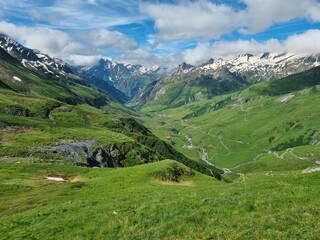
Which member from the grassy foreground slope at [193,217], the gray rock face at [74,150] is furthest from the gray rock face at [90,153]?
the grassy foreground slope at [193,217]

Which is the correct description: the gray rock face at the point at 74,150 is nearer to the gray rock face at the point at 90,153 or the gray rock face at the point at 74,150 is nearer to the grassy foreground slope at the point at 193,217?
the gray rock face at the point at 90,153

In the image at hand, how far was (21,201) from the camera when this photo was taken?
177ft

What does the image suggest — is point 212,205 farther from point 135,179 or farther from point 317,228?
point 135,179

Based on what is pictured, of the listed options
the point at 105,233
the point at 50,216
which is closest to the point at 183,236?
the point at 105,233

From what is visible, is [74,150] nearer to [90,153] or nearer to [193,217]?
[90,153]

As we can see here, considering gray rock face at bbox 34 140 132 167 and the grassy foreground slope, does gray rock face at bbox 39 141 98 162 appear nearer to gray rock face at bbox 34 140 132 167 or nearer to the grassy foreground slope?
gray rock face at bbox 34 140 132 167

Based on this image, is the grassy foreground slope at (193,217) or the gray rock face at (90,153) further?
the gray rock face at (90,153)

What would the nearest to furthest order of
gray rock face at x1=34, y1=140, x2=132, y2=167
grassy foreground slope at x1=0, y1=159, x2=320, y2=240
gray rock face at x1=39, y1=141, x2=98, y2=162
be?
grassy foreground slope at x1=0, y1=159, x2=320, y2=240 → gray rock face at x1=39, y1=141, x2=98, y2=162 → gray rock face at x1=34, y1=140, x2=132, y2=167

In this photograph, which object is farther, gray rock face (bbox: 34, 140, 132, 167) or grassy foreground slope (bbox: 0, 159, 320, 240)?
gray rock face (bbox: 34, 140, 132, 167)

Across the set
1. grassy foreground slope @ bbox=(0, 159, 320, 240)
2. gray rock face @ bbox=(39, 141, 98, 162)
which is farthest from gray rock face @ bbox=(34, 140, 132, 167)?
grassy foreground slope @ bbox=(0, 159, 320, 240)

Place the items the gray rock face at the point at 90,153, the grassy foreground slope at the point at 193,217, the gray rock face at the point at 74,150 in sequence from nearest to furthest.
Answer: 1. the grassy foreground slope at the point at 193,217
2. the gray rock face at the point at 74,150
3. the gray rock face at the point at 90,153

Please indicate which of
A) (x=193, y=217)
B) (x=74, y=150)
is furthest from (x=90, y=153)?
(x=193, y=217)

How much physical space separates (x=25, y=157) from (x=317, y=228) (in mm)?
117414

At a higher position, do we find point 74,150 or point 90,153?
point 74,150
